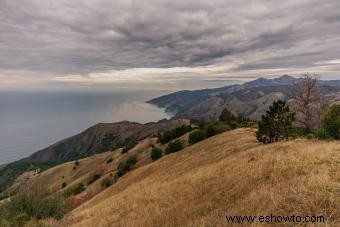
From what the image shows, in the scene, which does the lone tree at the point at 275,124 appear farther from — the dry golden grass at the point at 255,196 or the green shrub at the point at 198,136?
the green shrub at the point at 198,136

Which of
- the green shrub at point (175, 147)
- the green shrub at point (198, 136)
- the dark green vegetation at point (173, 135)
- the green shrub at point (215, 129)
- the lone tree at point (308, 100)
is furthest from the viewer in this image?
the dark green vegetation at point (173, 135)

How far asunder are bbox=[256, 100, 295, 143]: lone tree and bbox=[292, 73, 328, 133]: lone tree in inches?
507

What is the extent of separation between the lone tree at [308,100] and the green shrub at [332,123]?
14779 millimetres

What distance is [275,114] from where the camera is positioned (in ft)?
123

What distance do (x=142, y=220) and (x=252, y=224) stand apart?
648cm

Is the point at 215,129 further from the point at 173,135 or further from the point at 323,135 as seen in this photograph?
the point at 323,135

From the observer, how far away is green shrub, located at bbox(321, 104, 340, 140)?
32.8m

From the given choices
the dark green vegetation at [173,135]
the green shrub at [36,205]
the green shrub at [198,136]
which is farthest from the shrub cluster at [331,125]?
the dark green vegetation at [173,135]

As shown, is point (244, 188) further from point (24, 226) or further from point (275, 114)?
point (275, 114)

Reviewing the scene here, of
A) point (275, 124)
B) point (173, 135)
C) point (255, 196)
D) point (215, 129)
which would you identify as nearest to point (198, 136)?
point (215, 129)

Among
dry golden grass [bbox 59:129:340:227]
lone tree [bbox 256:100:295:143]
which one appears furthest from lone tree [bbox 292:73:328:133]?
dry golden grass [bbox 59:129:340:227]

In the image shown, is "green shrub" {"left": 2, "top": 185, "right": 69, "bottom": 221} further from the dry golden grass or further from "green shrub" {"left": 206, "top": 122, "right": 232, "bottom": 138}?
"green shrub" {"left": 206, "top": 122, "right": 232, "bottom": 138}

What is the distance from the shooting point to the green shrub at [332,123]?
32750 millimetres

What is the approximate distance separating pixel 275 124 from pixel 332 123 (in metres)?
6.20
